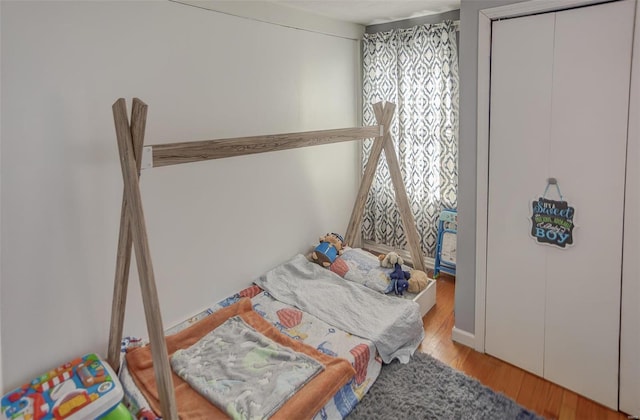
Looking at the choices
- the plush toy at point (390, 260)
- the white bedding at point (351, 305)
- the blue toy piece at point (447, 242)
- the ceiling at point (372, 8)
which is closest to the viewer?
the white bedding at point (351, 305)

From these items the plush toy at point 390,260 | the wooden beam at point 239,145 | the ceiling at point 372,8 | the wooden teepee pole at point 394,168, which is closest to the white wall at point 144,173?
the ceiling at point 372,8

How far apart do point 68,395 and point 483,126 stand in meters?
2.45

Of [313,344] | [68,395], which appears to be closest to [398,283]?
[313,344]

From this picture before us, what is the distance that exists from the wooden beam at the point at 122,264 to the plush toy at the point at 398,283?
171 centimetres

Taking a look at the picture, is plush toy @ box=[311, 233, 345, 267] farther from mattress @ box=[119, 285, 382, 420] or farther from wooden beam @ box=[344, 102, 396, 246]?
mattress @ box=[119, 285, 382, 420]

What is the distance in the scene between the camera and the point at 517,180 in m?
2.21

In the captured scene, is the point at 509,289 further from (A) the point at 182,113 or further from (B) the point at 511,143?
(A) the point at 182,113

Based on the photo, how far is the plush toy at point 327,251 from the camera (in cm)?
319

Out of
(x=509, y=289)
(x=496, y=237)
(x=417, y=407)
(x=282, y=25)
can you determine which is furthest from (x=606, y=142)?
(x=282, y=25)

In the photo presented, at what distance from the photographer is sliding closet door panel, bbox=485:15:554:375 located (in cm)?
207

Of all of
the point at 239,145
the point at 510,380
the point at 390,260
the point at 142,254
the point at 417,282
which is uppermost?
the point at 239,145

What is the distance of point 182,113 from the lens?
2367 mm

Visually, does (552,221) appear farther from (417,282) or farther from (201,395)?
(201,395)

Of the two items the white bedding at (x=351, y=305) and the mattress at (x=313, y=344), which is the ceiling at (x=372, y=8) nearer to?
the white bedding at (x=351, y=305)
